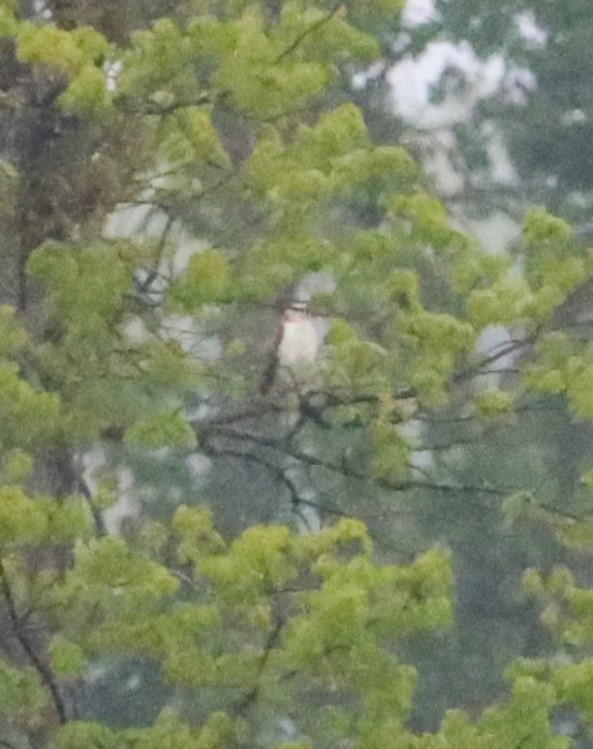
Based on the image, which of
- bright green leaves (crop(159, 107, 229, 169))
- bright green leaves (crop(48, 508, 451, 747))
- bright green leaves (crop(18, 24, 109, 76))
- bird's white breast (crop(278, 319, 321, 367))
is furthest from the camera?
bird's white breast (crop(278, 319, 321, 367))

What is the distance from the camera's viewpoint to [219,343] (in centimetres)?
414

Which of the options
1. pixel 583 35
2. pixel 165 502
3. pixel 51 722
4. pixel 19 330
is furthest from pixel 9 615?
pixel 583 35

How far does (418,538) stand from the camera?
29.3 ft

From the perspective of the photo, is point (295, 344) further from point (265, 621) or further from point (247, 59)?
point (247, 59)

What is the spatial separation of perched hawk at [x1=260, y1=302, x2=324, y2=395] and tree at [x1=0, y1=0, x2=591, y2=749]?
6 cm

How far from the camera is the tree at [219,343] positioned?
10.3 feet

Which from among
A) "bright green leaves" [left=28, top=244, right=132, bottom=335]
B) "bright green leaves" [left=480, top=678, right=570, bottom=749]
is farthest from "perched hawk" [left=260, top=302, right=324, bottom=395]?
"bright green leaves" [left=480, top=678, right=570, bottom=749]

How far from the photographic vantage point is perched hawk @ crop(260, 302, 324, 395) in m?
4.03

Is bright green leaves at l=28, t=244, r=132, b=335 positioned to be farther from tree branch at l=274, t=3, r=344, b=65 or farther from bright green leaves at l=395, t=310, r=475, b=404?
bright green leaves at l=395, t=310, r=475, b=404

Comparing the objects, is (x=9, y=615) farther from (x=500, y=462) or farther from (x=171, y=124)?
(x=500, y=462)

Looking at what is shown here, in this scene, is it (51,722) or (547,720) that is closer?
(547,720)

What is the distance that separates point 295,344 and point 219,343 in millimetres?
1138

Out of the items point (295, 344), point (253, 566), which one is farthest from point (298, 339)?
point (253, 566)

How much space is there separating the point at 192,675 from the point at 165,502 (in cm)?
534
